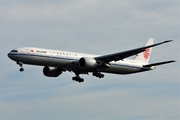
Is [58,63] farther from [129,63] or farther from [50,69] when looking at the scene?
[129,63]

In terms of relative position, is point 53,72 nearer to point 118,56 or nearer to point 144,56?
point 118,56

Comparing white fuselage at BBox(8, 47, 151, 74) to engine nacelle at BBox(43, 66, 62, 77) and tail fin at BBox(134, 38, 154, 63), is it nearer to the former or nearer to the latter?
engine nacelle at BBox(43, 66, 62, 77)

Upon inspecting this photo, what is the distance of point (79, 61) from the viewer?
7562 centimetres

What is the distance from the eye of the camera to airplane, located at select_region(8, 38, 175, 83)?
7281 cm

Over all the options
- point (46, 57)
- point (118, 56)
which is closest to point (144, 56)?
Result: point (118, 56)

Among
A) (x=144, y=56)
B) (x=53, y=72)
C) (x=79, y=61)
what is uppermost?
(x=144, y=56)

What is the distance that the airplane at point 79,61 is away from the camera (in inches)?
2867

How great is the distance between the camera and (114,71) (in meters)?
80.2

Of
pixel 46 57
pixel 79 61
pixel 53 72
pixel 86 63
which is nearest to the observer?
pixel 46 57

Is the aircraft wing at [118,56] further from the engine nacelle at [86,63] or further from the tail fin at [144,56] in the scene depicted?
the tail fin at [144,56]

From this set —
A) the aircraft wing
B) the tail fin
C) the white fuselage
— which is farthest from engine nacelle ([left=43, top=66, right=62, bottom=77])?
the tail fin

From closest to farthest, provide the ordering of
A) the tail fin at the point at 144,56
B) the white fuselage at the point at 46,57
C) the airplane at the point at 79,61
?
the white fuselage at the point at 46,57 → the airplane at the point at 79,61 → the tail fin at the point at 144,56

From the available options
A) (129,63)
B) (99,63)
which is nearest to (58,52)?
(99,63)

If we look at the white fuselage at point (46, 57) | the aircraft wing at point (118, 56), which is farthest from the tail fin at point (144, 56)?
the white fuselage at point (46, 57)
